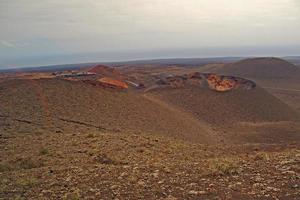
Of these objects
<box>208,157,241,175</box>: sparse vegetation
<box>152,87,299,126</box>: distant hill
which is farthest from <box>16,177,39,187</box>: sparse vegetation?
<box>152,87,299,126</box>: distant hill

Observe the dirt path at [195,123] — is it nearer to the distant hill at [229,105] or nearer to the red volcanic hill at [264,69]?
the distant hill at [229,105]

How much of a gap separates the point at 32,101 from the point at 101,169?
12223mm

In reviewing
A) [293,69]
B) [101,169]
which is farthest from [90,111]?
[293,69]

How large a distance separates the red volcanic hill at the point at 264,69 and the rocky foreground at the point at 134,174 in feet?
167

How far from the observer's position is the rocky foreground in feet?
23.1

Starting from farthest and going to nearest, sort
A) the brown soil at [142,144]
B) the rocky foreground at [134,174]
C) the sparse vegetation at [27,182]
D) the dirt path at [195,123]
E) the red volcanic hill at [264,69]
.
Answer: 1. the red volcanic hill at [264,69]
2. the dirt path at [195,123]
3. the sparse vegetation at [27,182]
4. the brown soil at [142,144]
5. the rocky foreground at [134,174]

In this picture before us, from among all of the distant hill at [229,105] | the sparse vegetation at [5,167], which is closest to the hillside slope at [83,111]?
the distant hill at [229,105]

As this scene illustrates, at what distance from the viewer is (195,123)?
2244 centimetres

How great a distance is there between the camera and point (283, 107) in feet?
92.0

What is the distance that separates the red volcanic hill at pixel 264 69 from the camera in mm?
59847

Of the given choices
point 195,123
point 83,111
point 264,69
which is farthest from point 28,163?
point 264,69

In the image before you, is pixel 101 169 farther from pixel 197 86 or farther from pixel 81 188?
pixel 197 86

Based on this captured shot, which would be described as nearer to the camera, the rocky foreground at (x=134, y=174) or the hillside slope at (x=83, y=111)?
the rocky foreground at (x=134, y=174)

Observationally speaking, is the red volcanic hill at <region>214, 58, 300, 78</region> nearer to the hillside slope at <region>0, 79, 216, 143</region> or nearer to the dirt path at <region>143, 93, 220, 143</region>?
the dirt path at <region>143, 93, 220, 143</region>
